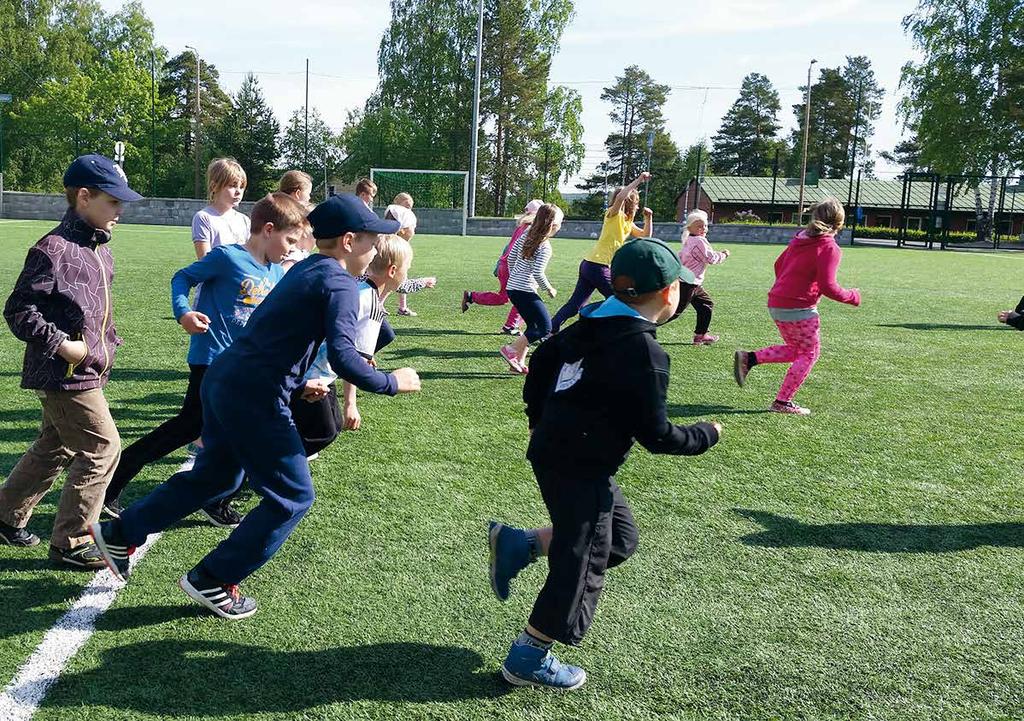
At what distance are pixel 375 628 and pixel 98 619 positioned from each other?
1.08 metres

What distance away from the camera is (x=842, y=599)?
3.88 metres

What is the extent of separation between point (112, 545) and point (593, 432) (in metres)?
2.03

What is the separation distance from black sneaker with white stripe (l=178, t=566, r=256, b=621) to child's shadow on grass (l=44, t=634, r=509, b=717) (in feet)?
0.52

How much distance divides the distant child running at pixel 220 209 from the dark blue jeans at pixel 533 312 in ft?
11.5

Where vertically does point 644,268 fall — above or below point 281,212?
below

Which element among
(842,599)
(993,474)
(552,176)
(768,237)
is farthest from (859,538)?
(552,176)

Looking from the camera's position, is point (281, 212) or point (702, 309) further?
point (702, 309)

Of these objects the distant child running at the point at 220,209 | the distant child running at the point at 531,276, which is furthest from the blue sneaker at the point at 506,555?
the distant child running at the point at 531,276

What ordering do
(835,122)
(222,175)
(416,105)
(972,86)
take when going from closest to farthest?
1. (222,175)
2. (972,86)
3. (416,105)
4. (835,122)

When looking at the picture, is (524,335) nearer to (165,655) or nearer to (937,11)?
(165,655)

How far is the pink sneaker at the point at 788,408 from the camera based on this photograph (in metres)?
7.46

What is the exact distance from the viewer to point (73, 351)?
3607 mm

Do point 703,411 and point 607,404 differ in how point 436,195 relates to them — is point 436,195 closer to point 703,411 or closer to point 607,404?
point 703,411

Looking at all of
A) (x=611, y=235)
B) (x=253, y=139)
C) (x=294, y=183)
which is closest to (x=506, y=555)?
(x=294, y=183)
